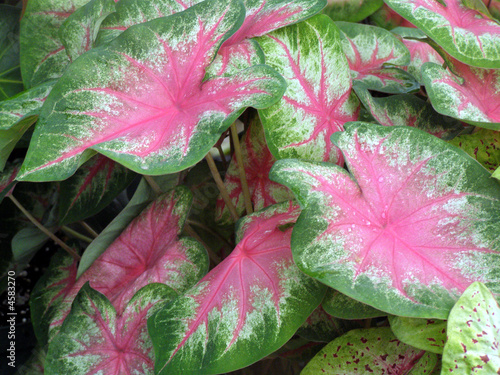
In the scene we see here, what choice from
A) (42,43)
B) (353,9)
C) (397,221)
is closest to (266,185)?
(397,221)

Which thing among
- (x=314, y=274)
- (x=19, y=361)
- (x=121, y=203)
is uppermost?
(x=314, y=274)

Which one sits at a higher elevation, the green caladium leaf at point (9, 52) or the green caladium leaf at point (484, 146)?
the green caladium leaf at point (9, 52)

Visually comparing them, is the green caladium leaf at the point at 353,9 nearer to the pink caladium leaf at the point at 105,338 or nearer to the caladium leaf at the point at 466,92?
the caladium leaf at the point at 466,92

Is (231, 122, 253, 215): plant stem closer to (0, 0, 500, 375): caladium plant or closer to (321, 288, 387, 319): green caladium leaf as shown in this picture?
(0, 0, 500, 375): caladium plant

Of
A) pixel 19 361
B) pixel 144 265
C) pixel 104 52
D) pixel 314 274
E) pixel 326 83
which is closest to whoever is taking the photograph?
pixel 314 274

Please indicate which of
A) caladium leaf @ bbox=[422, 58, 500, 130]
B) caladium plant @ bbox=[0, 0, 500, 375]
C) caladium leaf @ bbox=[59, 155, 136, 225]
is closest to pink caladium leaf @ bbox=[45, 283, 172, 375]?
caladium plant @ bbox=[0, 0, 500, 375]

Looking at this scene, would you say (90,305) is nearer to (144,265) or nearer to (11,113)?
(144,265)

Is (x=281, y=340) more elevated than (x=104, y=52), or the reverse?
(x=104, y=52)

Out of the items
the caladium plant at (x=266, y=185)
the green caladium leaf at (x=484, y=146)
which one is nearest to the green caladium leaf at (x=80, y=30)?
the caladium plant at (x=266, y=185)

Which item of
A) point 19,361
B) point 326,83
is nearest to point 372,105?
point 326,83
